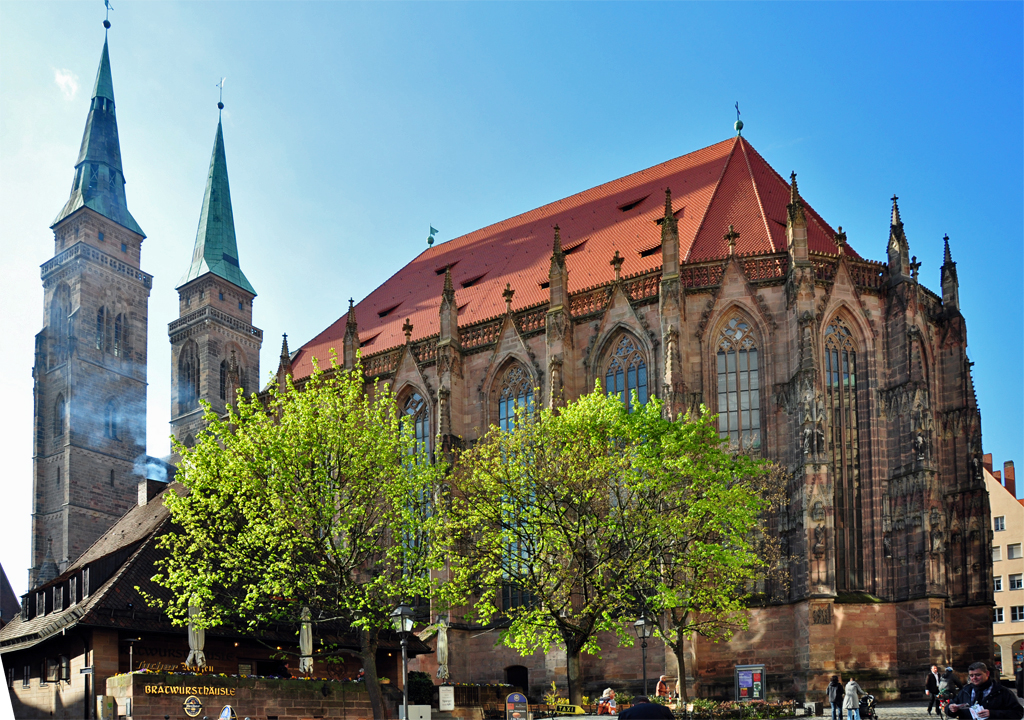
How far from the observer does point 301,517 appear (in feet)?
89.7

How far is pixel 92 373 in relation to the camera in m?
72.0

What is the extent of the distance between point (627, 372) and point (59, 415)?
1753 inches

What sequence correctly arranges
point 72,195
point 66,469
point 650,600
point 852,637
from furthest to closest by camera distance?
point 72,195, point 66,469, point 852,637, point 650,600

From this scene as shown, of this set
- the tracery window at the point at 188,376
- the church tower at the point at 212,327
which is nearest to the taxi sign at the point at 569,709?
the church tower at the point at 212,327

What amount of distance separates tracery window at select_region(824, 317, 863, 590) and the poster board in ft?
24.3

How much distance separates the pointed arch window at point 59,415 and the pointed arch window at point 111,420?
8.49ft

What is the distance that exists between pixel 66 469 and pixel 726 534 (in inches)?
1986

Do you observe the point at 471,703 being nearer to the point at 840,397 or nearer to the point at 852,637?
the point at 852,637

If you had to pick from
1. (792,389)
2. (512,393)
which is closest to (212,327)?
(512,393)

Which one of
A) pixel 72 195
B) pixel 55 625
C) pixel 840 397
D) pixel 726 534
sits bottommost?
pixel 55 625

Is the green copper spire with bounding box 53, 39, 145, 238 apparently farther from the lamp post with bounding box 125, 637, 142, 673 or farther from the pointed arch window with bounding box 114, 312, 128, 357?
the lamp post with bounding box 125, 637, 142, 673

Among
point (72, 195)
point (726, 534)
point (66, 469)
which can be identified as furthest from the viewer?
point (72, 195)

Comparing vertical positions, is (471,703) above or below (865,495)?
below

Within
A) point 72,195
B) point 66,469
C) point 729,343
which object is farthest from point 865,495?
point 72,195
